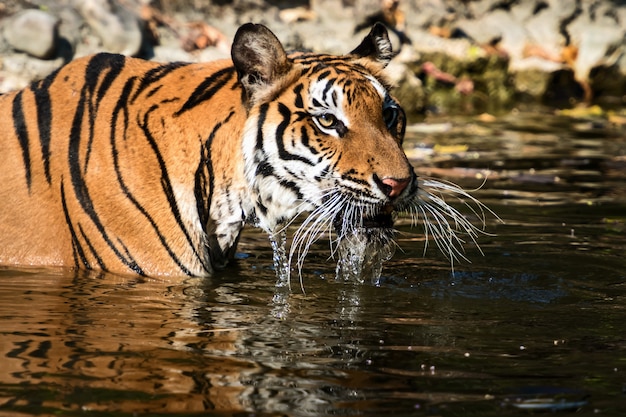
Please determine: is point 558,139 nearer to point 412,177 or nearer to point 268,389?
point 412,177

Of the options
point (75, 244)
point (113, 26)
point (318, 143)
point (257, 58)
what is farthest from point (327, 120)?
point (113, 26)

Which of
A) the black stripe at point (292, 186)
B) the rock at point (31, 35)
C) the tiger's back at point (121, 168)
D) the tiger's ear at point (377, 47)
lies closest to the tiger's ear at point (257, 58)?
the tiger's back at point (121, 168)

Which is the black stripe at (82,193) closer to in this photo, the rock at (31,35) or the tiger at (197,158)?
the tiger at (197,158)

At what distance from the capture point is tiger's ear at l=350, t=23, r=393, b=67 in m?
5.16

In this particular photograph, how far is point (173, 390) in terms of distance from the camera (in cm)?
361

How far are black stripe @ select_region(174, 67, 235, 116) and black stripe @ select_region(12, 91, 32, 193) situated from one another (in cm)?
73

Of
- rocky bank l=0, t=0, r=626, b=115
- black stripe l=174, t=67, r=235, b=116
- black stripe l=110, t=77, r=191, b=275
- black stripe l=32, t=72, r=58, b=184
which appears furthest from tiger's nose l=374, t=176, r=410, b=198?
rocky bank l=0, t=0, r=626, b=115

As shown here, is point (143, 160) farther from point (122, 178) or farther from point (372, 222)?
point (372, 222)

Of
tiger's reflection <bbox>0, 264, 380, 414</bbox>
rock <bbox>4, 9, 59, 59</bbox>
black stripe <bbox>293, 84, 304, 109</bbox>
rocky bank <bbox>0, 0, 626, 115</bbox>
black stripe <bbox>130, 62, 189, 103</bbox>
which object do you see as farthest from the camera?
rocky bank <bbox>0, 0, 626, 115</bbox>

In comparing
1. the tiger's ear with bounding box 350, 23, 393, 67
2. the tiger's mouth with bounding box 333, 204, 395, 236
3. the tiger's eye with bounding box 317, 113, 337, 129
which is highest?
the tiger's ear with bounding box 350, 23, 393, 67

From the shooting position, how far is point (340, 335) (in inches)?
172

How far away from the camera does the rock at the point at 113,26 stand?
10.7 meters

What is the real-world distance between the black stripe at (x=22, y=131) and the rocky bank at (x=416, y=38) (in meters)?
4.64

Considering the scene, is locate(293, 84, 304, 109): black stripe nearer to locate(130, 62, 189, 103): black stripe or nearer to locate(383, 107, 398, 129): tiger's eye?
locate(383, 107, 398, 129): tiger's eye
